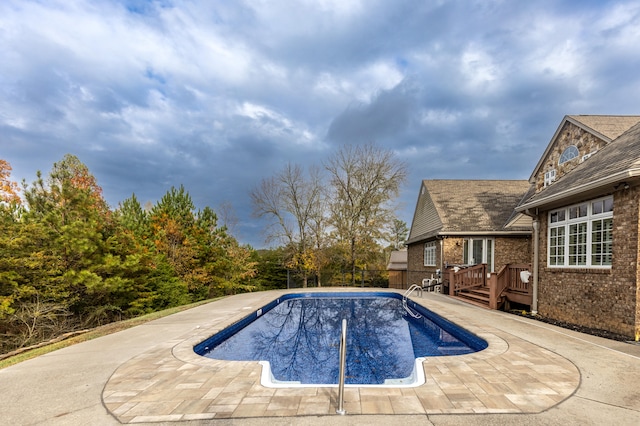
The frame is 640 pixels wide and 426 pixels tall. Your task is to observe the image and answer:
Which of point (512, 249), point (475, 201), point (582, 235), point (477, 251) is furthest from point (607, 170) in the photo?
point (475, 201)

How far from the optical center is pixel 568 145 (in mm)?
10414

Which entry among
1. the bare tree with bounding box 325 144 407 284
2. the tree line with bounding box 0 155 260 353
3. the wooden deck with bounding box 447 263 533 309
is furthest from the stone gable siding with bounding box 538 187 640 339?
the bare tree with bounding box 325 144 407 284

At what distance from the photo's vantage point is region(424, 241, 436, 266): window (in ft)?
54.4

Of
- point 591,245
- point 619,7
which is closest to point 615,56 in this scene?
point 619,7

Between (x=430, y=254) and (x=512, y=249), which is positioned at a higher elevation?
(x=512, y=249)

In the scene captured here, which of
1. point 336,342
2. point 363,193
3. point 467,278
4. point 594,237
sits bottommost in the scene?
point 336,342

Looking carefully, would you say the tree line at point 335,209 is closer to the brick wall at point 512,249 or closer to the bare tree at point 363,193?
the bare tree at point 363,193

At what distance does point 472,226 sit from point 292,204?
1155cm

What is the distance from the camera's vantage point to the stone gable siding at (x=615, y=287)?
580cm

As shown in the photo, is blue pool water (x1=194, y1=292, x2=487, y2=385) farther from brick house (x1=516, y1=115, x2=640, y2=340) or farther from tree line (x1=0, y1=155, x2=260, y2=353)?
tree line (x1=0, y1=155, x2=260, y2=353)

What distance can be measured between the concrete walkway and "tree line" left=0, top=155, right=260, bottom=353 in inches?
163

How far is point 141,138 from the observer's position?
78.9ft

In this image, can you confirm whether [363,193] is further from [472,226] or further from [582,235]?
[582,235]

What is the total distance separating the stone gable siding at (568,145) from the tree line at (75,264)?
47.3ft
